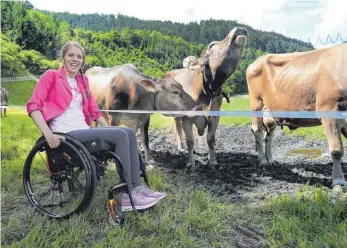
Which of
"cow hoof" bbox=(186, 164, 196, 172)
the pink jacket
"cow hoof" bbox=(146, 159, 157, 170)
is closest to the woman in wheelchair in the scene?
the pink jacket

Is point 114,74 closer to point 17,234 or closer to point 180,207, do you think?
point 180,207

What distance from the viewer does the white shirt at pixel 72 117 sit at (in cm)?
270

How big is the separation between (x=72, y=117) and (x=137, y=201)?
0.85 metres

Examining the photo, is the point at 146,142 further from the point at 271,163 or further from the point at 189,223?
A: the point at 189,223

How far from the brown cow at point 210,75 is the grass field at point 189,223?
1.34 meters

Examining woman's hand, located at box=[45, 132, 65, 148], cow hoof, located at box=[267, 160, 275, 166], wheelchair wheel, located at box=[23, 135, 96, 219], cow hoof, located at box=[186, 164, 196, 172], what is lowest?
cow hoof, located at box=[186, 164, 196, 172]

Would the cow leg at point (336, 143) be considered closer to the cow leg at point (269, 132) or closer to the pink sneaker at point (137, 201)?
the cow leg at point (269, 132)

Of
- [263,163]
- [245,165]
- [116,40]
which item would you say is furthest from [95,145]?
[116,40]

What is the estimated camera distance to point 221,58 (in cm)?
442

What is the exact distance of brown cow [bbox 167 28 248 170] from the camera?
4316mm

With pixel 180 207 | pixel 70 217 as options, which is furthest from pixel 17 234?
pixel 180 207

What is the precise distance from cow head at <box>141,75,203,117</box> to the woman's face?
1629 millimetres

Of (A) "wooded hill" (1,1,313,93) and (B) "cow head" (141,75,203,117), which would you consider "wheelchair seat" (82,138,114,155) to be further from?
(A) "wooded hill" (1,1,313,93)

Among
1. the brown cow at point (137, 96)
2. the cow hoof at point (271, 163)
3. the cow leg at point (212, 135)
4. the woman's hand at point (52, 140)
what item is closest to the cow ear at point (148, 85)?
the brown cow at point (137, 96)
